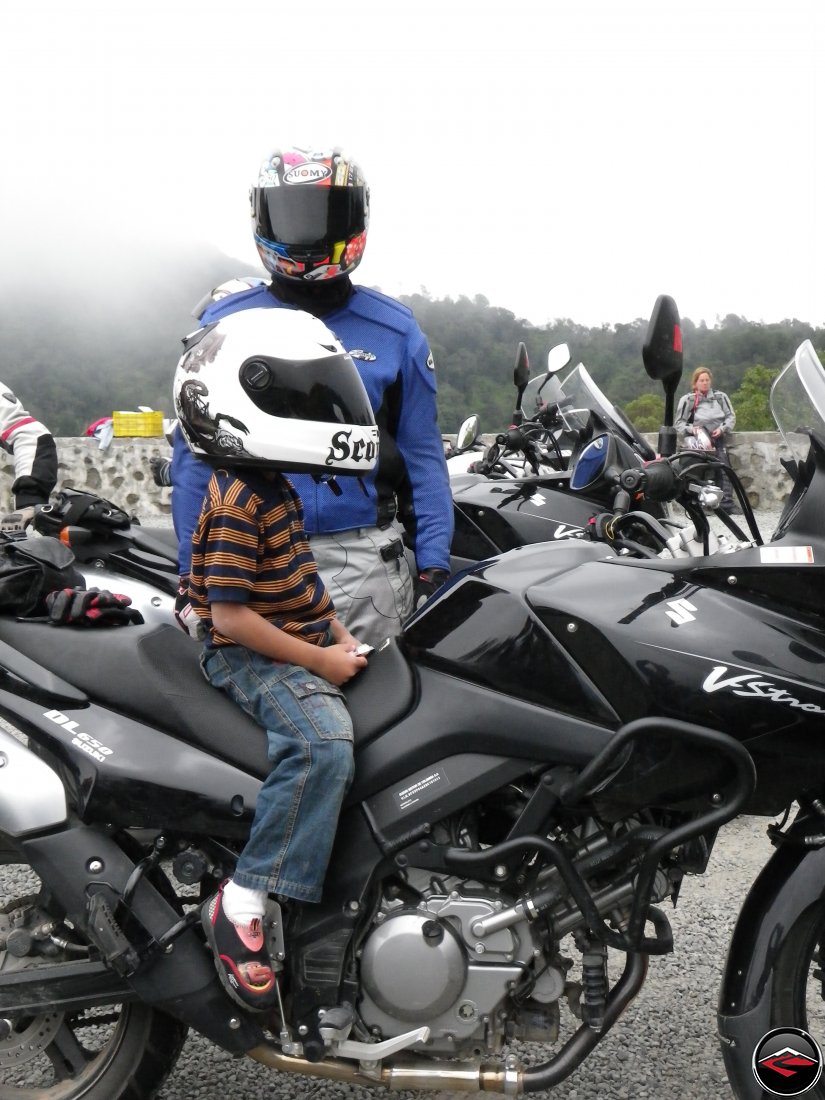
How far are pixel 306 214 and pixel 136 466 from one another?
458 inches

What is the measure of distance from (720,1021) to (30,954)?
1.48m

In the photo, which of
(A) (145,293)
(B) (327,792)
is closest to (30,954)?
(B) (327,792)

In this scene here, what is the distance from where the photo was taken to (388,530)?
11.1ft

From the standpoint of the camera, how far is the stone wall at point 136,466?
46.4 ft

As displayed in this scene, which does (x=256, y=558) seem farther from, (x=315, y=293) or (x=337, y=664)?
(x=315, y=293)

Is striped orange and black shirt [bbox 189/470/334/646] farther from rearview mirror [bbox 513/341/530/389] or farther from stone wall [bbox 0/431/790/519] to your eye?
stone wall [bbox 0/431/790/519]

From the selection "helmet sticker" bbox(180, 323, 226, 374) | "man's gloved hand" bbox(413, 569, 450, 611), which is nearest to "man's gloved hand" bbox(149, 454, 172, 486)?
"man's gloved hand" bbox(413, 569, 450, 611)

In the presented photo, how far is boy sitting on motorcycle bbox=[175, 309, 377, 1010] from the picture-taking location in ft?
7.59

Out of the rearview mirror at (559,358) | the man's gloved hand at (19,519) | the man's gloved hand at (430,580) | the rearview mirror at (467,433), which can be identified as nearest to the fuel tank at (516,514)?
the rearview mirror at (559,358)

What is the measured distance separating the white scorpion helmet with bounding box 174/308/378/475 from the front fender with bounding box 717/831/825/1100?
1201 mm

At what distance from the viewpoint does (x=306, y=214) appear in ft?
10.3

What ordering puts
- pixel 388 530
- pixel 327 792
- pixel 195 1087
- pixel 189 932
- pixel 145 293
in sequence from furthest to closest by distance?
pixel 145 293 → pixel 388 530 → pixel 195 1087 → pixel 189 932 → pixel 327 792

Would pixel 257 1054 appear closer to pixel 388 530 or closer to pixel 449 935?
pixel 449 935

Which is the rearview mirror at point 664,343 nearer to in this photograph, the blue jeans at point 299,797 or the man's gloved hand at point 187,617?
the blue jeans at point 299,797
